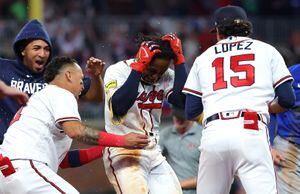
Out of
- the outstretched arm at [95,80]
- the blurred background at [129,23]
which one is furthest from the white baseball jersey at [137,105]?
the blurred background at [129,23]

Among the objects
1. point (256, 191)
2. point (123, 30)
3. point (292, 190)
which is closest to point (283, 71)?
point (256, 191)

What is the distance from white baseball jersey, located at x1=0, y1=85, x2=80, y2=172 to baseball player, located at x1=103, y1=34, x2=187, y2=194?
645 millimetres

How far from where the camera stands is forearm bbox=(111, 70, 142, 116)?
7648mm

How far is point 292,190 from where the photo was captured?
852cm

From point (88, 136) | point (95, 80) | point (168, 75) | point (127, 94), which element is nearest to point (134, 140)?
point (88, 136)

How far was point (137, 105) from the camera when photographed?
7.95 metres

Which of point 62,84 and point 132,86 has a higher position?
point 62,84

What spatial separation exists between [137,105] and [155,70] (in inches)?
13.6

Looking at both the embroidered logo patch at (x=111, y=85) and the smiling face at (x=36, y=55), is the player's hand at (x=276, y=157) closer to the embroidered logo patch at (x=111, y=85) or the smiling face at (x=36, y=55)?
the embroidered logo patch at (x=111, y=85)

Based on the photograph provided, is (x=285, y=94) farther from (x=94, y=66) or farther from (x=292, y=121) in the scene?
(x=94, y=66)

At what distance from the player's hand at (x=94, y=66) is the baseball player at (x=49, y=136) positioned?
0.68 meters

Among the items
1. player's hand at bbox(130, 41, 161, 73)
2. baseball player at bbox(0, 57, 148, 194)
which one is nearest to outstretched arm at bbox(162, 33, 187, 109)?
player's hand at bbox(130, 41, 161, 73)

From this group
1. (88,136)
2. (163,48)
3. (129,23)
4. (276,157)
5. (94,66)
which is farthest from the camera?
(129,23)

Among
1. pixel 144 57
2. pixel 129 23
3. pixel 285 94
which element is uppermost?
pixel 144 57
